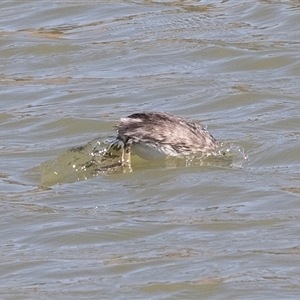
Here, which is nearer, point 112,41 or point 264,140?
point 264,140

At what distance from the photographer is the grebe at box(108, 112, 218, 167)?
30.3ft

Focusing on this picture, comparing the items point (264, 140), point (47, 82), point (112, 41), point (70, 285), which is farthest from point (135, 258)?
point (112, 41)

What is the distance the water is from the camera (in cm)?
735

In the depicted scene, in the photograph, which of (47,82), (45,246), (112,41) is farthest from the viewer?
(112,41)

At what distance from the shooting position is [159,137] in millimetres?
9297

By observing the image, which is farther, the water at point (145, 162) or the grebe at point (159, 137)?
the grebe at point (159, 137)

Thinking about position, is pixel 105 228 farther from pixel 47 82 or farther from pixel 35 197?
pixel 47 82

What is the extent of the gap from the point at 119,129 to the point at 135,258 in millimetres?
1895

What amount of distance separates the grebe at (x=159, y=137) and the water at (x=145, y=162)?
0.49 ft

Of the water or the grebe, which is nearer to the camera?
the water

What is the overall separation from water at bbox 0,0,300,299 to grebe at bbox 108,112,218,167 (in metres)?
0.15

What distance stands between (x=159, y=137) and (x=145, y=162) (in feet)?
1.13

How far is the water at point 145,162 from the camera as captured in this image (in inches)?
289

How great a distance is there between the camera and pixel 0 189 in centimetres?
930
